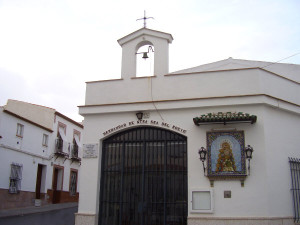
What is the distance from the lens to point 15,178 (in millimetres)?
20062

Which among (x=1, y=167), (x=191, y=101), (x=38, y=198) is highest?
(x=191, y=101)

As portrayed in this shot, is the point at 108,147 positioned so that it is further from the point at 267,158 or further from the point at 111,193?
the point at 267,158

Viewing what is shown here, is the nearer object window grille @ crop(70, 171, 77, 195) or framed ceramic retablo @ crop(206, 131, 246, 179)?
framed ceramic retablo @ crop(206, 131, 246, 179)

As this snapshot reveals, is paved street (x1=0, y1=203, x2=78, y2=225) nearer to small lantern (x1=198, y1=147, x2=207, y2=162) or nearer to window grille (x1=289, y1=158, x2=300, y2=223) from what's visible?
small lantern (x1=198, y1=147, x2=207, y2=162)

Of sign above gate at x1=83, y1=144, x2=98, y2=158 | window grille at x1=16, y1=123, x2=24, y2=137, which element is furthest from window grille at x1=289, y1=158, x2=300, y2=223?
window grille at x1=16, y1=123, x2=24, y2=137

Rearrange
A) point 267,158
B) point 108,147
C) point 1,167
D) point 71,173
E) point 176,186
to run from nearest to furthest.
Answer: point 267,158, point 176,186, point 108,147, point 1,167, point 71,173

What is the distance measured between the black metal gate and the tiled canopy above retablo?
3.38 ft

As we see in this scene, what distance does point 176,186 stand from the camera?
11.0 meters

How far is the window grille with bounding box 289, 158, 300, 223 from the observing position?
10484mm

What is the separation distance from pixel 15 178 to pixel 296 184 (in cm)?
1507

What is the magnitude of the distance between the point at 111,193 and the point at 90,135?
203 centimetres

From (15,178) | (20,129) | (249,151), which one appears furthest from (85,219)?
(20,129)

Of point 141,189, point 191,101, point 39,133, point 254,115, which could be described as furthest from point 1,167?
point 254,115

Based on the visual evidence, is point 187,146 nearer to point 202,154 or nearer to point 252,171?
point 202,154
